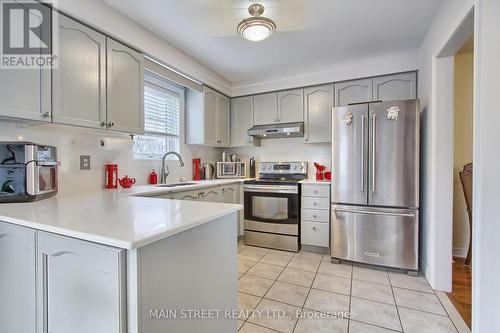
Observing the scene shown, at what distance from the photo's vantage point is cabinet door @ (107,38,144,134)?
1990mm

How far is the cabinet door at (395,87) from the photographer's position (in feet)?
9.04

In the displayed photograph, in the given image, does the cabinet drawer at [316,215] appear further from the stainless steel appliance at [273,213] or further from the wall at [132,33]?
the wall at [132,33]

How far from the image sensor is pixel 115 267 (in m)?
0.75

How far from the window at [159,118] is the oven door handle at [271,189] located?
1144 mm

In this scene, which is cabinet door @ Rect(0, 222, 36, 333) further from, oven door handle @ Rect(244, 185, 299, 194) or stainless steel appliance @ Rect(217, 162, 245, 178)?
stainless steel appliance @ Rect(217, 162, 245, 178)

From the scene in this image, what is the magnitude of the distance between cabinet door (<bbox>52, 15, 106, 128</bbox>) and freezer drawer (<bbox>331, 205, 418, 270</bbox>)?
2.54 meters

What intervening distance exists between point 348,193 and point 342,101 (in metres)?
1.29

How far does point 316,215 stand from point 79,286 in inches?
98.6

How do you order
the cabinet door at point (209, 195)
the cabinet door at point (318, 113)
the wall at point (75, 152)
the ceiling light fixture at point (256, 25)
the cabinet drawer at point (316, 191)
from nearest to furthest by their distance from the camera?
the wall at point (75, 152) < the ceiling light fixture at point (256, 25) < the cabinet door at point (209, 195) < the cabinet drawer at point (316, 191) < the cabinet door at point (318, 113)

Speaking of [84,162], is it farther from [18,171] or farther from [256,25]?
[256,25]

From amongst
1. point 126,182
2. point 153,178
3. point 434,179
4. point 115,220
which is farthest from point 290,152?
point 115,220

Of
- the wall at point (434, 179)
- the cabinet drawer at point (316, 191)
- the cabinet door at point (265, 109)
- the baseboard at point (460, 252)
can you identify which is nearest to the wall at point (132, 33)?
the cabinet door at point (265, 109)

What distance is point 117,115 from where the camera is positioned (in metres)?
2.04

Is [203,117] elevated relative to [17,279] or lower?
elevated
